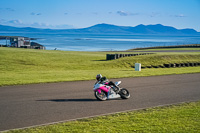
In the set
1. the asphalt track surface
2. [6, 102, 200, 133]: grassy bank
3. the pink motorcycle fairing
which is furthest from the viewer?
the pink motorcycle fairing

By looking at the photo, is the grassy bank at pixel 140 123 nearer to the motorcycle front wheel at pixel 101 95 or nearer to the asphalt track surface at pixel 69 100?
the asphalt track surface at pixel 69 100

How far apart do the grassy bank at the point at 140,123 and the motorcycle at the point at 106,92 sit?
2470 mm

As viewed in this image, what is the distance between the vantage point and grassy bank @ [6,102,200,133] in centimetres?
894

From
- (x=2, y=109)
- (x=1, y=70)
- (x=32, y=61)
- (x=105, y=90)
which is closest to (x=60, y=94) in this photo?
(x=105, y=90)

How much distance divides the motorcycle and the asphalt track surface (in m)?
0.28

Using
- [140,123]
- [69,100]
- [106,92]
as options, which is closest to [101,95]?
[106,92]

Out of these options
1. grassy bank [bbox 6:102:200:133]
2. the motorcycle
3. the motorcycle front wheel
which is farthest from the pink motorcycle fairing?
grassy bank [bbox 6:102:200:133]

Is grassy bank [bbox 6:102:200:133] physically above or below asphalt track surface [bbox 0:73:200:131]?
below

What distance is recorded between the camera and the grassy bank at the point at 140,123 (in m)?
8.94

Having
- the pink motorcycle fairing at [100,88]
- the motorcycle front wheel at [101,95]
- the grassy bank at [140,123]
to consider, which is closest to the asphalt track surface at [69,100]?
the motorcycle front wheel at [101,95]

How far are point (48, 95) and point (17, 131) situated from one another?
5.85 m

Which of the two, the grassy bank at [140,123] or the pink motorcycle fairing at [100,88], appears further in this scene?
the pink motorcycle fairing at [100,88]

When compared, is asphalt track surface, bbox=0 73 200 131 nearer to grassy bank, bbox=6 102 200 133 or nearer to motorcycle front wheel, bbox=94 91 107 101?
motorcycle front wheel, bbox=94 91 107 101

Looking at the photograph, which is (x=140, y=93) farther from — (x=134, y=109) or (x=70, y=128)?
(x=70, y=128)
